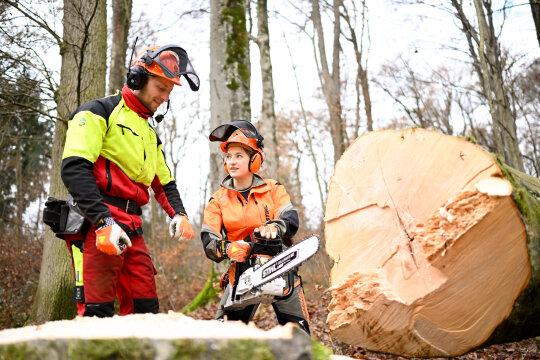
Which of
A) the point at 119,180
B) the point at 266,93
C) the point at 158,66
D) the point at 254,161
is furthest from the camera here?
the point at 266,93

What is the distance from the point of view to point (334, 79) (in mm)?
14281

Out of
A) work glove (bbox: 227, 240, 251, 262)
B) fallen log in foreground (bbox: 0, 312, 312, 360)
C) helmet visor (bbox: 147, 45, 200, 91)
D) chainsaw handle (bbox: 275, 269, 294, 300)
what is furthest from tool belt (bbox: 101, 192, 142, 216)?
fallen log in foreground (bbox: 0, 312, 312, 360)

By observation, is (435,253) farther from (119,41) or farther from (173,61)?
(119,41)

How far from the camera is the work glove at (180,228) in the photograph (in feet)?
9.39

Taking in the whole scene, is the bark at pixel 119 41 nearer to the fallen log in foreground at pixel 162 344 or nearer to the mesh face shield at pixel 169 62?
the mesh face shield at pixel 169 62

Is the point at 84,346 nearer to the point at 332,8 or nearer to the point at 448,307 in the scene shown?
the point at 448,307

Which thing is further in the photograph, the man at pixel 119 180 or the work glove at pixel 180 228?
the work glove at pixel 180 228

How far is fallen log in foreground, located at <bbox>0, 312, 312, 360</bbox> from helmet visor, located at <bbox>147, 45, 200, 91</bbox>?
1.91 metres

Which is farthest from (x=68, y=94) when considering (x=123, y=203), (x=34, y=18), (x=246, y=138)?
(x=246, y=138)

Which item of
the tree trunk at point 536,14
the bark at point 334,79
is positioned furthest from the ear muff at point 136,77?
the bark at point 334,79

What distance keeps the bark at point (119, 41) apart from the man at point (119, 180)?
6.67 metres

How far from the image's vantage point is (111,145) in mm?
2588

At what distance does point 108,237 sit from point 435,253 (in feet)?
5.80

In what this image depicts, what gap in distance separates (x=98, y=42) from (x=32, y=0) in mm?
884
